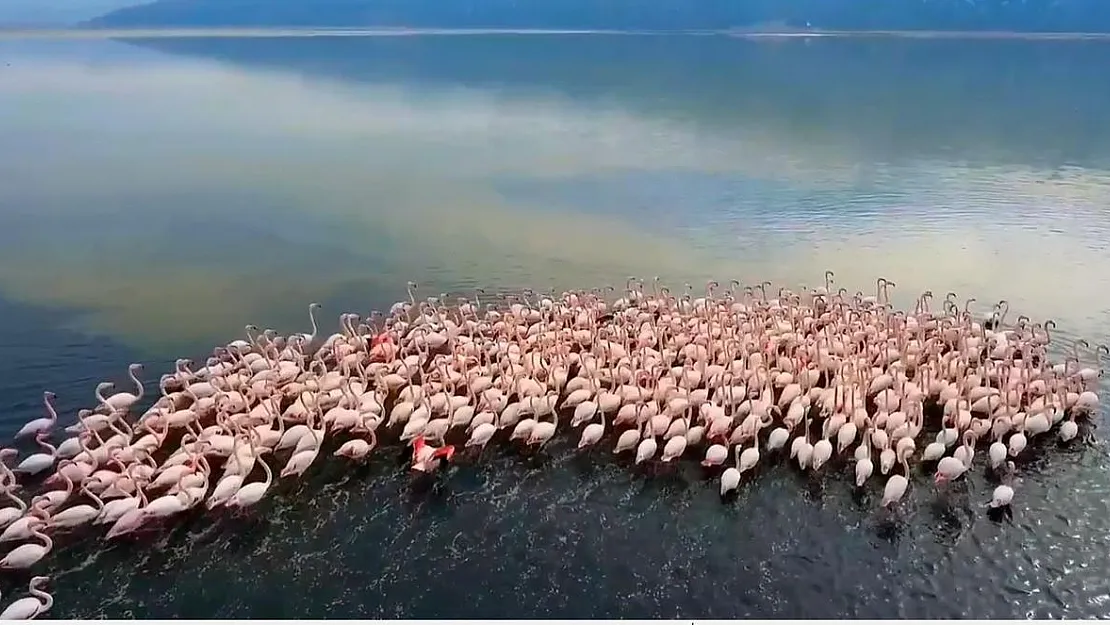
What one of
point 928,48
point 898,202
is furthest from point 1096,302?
point 928,48

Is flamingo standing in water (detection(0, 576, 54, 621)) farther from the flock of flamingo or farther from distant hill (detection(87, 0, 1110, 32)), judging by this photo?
distant hill (detection(87, 0, 1110, 32))

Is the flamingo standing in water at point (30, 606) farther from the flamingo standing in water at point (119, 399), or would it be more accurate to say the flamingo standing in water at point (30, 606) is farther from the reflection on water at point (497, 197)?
the reflection on water at point (497, 197)

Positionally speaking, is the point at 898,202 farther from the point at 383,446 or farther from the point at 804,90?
the point at 804,90

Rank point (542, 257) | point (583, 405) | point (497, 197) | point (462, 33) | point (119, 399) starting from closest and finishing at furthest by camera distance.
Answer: point (583, 405), point (119, 399), point (542, 257), point (497, 197), point (462, 33)

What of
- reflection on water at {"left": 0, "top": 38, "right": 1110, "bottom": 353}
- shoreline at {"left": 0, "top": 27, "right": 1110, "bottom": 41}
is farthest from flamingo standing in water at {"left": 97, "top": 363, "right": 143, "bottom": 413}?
shoreline at {"left": 0, "top": 27, "right": 1110, "bottom": 41}

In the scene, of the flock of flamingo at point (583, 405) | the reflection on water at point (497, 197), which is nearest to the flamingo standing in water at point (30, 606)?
the flock of flamingo at point (583, 405)

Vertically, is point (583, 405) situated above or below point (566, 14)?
below

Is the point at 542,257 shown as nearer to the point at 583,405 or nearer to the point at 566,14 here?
the point at 583,405

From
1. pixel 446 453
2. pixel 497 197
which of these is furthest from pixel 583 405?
pixel 497 197
